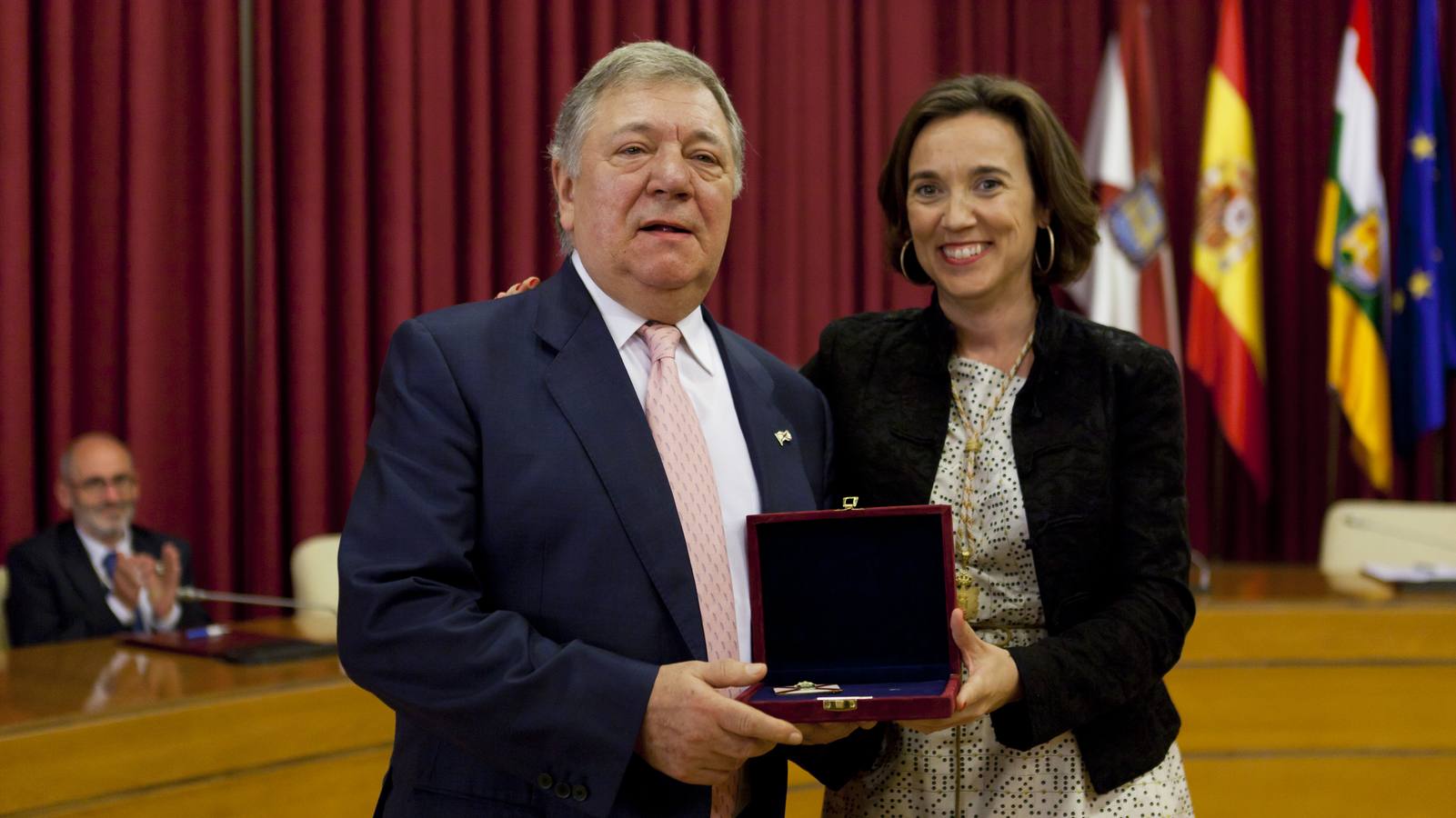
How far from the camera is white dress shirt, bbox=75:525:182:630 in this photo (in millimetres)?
4461

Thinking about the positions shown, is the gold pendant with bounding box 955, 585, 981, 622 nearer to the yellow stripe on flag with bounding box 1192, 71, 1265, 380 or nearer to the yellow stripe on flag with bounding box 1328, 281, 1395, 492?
the yellow stripe on flag with bounding box 1192, 71, 1265, 380

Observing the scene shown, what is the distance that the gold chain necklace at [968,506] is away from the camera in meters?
2.13

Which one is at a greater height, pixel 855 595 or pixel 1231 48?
pixel 1231 48

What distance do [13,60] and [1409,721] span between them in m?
4.74

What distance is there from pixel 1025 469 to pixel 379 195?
3853 millimetres

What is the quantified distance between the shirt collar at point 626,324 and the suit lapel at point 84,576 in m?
3.08

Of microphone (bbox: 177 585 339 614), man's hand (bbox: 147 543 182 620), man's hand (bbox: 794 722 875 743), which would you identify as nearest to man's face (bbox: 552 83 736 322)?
man's hand (bbox: 794 722 875 743)

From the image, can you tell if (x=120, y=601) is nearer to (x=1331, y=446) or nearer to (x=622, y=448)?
(x=622, y=448)

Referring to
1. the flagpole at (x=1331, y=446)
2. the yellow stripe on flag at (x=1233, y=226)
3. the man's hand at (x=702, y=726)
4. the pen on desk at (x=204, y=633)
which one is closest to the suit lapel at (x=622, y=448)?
the man's hand at (x=702, y=726)

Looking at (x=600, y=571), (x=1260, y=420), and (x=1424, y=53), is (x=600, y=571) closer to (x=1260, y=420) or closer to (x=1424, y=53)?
(x=1260, y=420)

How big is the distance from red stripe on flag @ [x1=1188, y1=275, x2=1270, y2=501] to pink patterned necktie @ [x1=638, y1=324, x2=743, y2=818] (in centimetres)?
491

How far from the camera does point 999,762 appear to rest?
2117 mm

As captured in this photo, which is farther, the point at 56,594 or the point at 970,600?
the point at 56,594

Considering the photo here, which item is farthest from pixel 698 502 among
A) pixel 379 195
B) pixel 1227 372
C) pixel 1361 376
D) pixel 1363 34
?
pixel 1363 34
